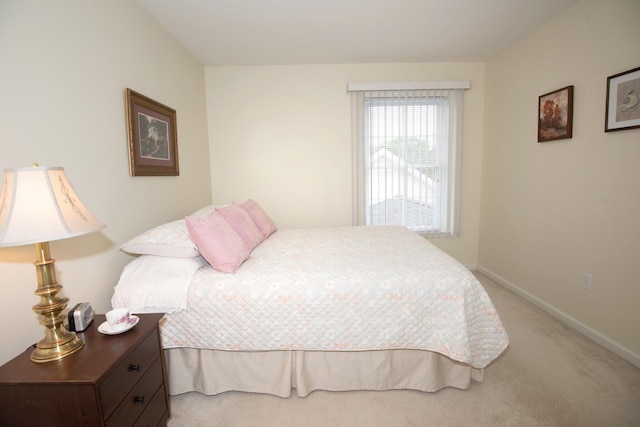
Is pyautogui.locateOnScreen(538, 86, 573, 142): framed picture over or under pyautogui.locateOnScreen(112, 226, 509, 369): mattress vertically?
over

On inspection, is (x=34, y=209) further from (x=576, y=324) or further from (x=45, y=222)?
(x=576, y=324)

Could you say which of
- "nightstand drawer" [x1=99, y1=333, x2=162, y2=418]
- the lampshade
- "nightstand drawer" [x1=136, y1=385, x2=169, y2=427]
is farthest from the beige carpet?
the lampshade

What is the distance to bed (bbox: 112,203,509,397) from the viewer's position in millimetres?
1584

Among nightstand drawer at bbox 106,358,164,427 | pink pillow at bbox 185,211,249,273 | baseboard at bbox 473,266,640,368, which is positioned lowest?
baseboard at bbox 473,266,640,368

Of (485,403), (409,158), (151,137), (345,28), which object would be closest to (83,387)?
(151,137)

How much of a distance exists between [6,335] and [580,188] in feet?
11.7

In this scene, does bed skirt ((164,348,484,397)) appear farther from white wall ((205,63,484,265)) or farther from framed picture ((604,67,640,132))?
white wall ((205,63,484,265))

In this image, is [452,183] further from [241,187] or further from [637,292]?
[241,187]

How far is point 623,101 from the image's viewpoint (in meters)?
1.95

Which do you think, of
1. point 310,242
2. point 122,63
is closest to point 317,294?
point 310,242

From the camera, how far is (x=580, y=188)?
2303 mm

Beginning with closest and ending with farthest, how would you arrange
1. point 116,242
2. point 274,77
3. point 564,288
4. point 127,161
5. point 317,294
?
1. point 317,294
2. point 116,242
3. point 127,161
4. point 564,288
5. point 274,77

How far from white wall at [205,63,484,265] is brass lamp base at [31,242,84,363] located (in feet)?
8.27

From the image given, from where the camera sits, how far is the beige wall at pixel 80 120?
48.1 inches
